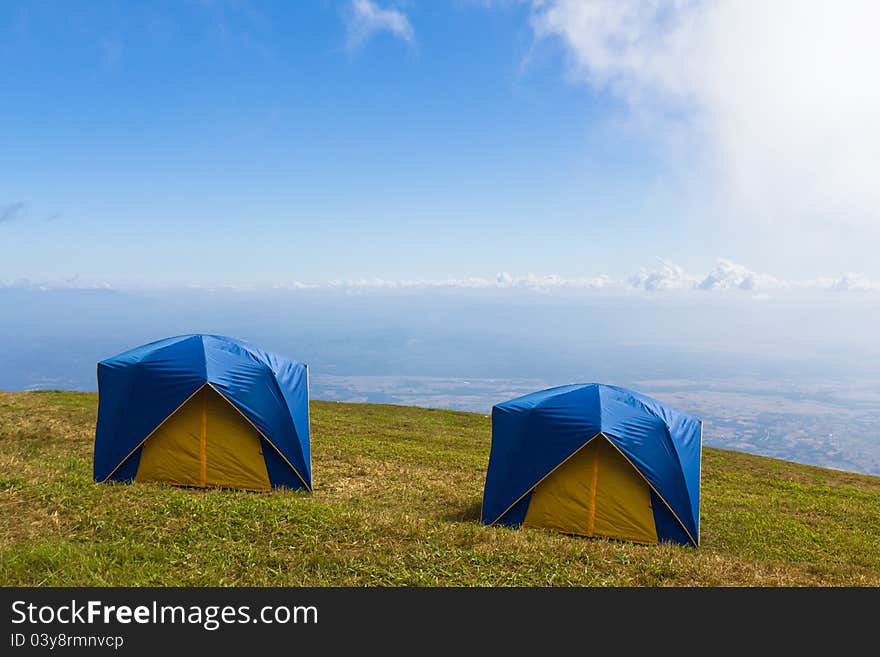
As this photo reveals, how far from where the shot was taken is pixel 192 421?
42.2ft

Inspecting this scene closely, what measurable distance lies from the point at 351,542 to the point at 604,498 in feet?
19.4

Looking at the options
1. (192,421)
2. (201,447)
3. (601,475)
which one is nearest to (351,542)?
(601,475)

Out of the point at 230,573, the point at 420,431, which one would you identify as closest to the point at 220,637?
the point at 230,573

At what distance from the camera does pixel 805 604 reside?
23.2 ft

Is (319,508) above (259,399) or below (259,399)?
below

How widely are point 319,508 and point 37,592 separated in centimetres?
483

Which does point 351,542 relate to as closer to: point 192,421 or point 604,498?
point 604,498

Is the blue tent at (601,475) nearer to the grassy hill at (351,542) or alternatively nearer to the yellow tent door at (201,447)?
the grassy hill at (351,542)

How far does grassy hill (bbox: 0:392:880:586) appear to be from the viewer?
25.3ft

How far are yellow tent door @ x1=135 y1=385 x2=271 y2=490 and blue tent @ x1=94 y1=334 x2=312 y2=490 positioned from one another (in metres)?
0.02

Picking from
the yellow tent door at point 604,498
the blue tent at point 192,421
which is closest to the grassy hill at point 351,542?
the yellow tent door at point 604,498

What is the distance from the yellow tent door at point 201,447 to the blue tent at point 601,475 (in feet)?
22.5

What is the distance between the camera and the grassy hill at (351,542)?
7703 millimetres

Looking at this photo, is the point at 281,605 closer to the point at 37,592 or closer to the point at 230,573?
the point at 230,573
